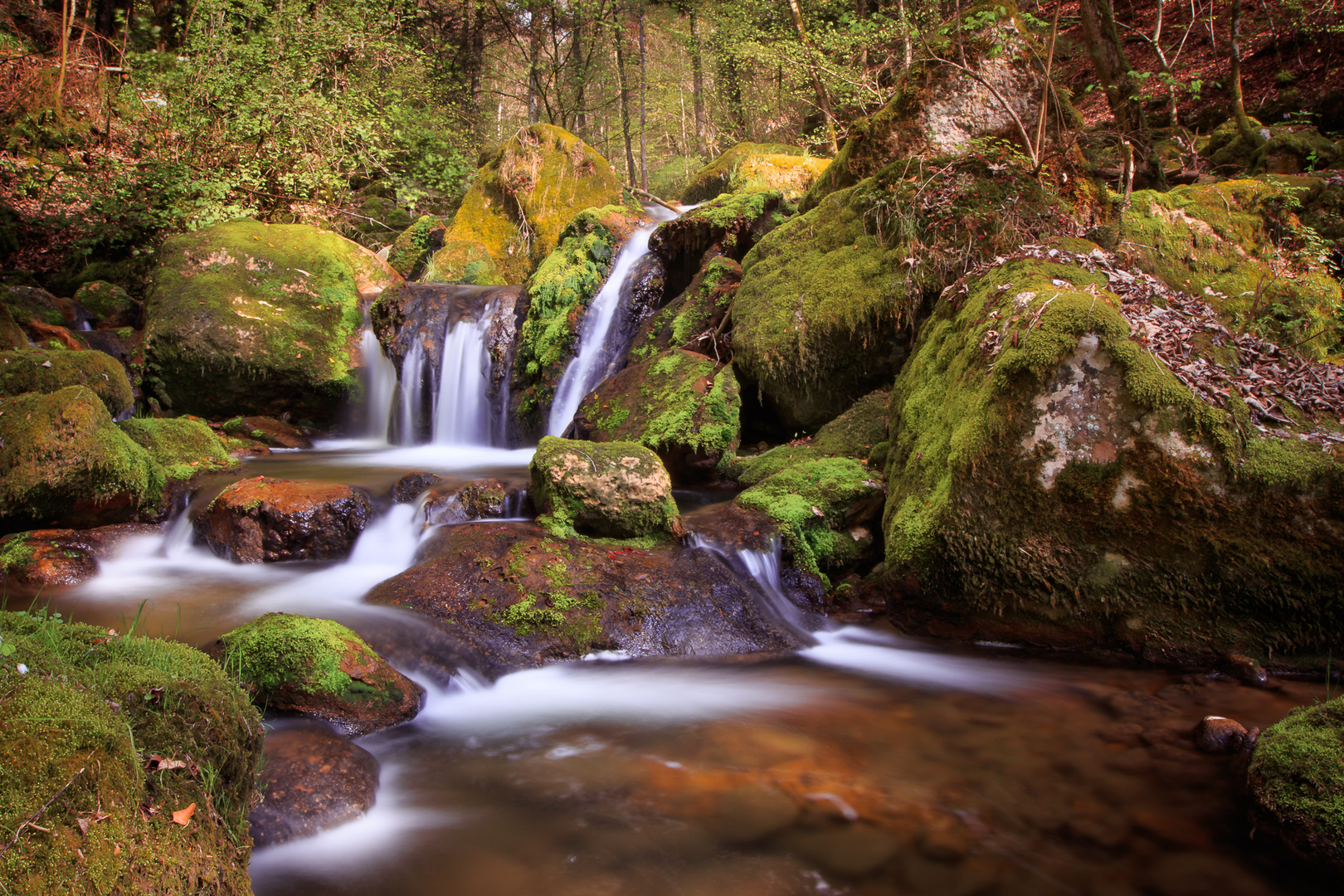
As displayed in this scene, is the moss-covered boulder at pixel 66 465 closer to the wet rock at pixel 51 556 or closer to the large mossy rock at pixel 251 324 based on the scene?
the wet rock at pixel 51 556

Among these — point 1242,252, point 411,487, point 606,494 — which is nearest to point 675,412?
point 606,494

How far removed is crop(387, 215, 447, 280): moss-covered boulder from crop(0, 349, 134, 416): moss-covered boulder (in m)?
6.87

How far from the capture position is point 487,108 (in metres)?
26.3

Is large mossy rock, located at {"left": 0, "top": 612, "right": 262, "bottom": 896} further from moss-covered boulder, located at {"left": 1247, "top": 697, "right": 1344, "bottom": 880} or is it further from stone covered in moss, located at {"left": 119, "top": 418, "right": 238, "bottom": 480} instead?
stone covered in moss, located at {"left": 119, "top": 418, "right": 238, "bottom": 480}

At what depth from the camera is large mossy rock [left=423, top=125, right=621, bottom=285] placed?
14734 mm

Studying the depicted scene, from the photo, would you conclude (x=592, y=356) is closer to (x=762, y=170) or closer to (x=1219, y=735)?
(x=762, y=170)

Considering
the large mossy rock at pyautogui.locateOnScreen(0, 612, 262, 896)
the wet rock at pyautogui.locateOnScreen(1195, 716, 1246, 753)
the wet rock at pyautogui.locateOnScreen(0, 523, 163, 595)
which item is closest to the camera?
the large mossy rock at pyautogui.locateOnScreen(0, 612, 262, 896)

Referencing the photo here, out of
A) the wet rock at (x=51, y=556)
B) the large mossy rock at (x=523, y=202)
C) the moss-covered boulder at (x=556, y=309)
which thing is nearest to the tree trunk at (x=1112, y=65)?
the moss-covered boulder at (x=556, y=309)

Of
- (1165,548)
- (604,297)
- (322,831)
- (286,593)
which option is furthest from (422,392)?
(1165,548)

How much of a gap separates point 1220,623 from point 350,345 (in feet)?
36.6

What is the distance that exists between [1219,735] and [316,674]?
4.47 m

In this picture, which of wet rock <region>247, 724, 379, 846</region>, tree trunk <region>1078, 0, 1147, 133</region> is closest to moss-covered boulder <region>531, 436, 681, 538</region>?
wet rock <region>247, 724, 379, 846</region>

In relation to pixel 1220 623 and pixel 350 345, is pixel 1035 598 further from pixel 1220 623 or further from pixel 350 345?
pixel 350 345

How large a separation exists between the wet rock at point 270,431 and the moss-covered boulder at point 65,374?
1.53 metres
